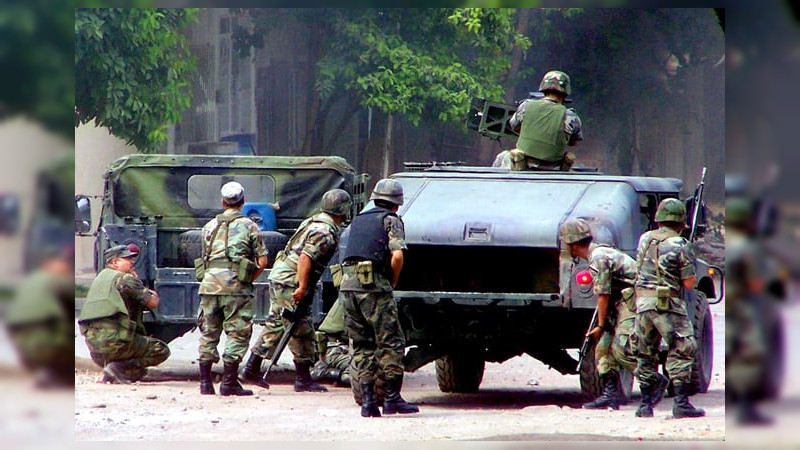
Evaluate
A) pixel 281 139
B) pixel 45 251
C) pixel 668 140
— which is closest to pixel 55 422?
pixel 45 251

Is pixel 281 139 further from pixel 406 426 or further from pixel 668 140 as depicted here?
pixel 406 426

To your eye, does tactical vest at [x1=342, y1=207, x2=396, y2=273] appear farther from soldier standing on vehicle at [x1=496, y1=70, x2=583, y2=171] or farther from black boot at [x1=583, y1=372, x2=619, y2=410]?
soldier standing on vehicle at [x1=496, y1=70, x2=583, y2=171]

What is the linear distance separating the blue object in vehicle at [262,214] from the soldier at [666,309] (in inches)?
142

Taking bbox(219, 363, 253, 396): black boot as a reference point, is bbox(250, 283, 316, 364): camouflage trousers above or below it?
above

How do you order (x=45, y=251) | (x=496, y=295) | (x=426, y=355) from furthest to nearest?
(x=426, y=355) → (x=496, y=295) → (x=45, y=251)

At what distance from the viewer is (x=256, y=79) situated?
2508cm

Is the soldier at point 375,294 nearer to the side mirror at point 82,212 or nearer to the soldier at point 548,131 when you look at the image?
the soldier at point 548,131

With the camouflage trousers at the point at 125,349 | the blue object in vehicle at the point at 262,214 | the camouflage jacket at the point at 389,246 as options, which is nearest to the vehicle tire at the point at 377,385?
the camouflage jacket at the point at 389,246

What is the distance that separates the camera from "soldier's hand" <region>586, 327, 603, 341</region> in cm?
1017

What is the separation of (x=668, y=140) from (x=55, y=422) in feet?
68.3

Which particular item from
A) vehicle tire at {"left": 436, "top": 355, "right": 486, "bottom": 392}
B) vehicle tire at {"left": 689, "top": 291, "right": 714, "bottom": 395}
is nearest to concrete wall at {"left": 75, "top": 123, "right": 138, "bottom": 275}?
vehicle tire at {"left": 436, "top": 355, "right": 486, "bottom": 392}

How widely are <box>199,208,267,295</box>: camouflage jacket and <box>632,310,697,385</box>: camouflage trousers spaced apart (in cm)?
277

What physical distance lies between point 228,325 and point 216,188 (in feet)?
7.78

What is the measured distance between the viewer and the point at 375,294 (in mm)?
9984
